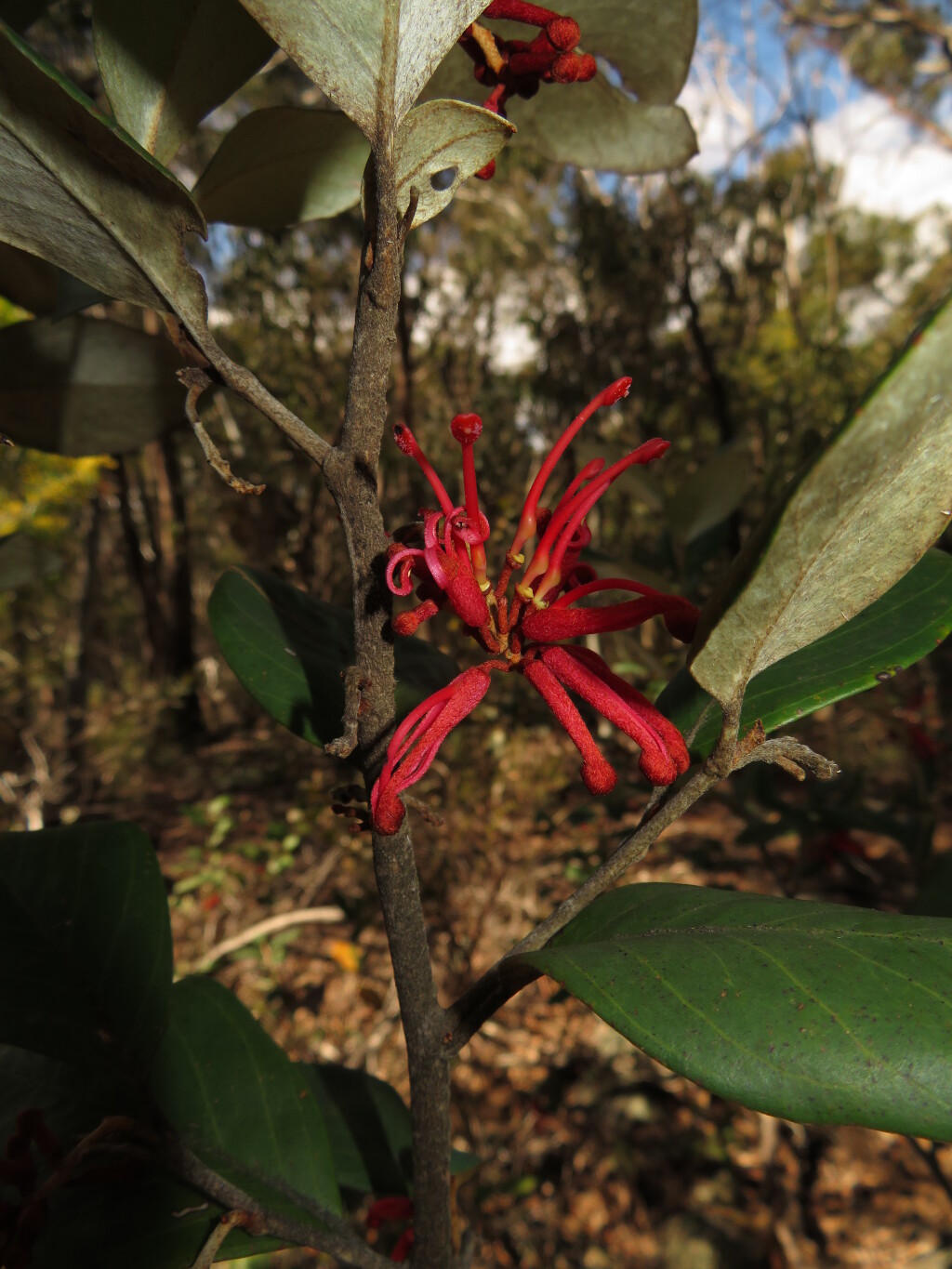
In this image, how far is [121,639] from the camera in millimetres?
→ 7781

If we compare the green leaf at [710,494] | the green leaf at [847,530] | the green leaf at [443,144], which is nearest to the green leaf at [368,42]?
the green leaf at [443,144]

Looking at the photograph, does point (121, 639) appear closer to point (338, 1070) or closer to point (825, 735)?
point (825, 735)

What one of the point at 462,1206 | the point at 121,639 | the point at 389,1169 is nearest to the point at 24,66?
the point at 389,1169

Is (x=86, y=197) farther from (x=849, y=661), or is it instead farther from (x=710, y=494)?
(x=710, y=494)

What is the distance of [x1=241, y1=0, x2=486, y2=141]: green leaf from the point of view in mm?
349

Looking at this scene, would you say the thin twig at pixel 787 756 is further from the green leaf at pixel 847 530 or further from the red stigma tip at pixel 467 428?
the red stigma tip at pixel 467 428

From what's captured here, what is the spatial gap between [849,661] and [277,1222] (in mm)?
541

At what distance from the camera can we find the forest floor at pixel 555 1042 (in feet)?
5.98

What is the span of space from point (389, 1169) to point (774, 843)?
10.9 ft

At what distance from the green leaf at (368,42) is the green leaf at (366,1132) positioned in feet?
2.68

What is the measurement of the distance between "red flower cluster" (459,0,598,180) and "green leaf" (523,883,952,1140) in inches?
17.4

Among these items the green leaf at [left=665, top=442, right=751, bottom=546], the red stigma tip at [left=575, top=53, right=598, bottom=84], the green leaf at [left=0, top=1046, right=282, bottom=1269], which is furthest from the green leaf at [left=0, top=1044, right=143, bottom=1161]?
the green leaf at [left=665, top=442, right=751, bottom=546]

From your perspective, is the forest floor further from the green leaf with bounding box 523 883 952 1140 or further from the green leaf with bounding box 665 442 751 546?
the green leaf with bounding box 523 883 952 1140

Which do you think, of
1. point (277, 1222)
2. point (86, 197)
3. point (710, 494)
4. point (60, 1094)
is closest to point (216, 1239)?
point (277, 1222)
